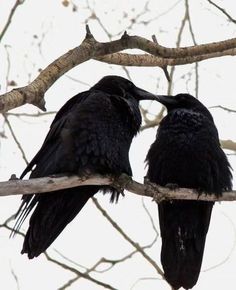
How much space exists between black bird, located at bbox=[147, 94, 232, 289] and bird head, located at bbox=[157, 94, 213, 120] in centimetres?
18

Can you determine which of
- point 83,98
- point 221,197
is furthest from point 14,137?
point 221,197

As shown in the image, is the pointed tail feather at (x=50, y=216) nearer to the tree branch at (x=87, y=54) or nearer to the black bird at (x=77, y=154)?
the black bird at (x=77, y=154)

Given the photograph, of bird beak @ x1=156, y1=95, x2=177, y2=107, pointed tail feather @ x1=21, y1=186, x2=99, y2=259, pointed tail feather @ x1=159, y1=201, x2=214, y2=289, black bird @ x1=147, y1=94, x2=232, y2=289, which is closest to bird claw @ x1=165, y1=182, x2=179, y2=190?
black bird @ x1=147, y1=94, x2=232, y2=289

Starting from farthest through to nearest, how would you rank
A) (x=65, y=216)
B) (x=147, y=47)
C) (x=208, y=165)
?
(x=208, y=165) → (x=65, y=216) → (x=147, y=47)

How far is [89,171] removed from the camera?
422cm

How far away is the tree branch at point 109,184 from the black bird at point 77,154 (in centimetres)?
6

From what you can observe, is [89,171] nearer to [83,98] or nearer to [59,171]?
[59,171]

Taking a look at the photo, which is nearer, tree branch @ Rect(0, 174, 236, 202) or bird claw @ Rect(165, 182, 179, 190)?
tree branch @ Rect(0, 174, 236, 202)

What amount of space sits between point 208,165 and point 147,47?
3.89ft

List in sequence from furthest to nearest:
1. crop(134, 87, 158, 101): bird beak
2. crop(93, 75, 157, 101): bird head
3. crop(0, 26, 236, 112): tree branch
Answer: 1. crop(134, 87, 158, 101): bird beak
2. crop(93, 75, 157, 101): bird head
3. crop(0, 26, 236, 112): tree branch

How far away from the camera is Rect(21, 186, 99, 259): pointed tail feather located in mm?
4234

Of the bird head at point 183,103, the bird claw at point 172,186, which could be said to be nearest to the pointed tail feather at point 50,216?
the bird claw at point 172,186

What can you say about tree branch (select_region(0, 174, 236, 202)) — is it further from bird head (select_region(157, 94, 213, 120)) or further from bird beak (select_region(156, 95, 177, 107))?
bird beak (select_region(156, 95, 177, 107))

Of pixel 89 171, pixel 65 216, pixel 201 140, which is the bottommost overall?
pixel 65 216
